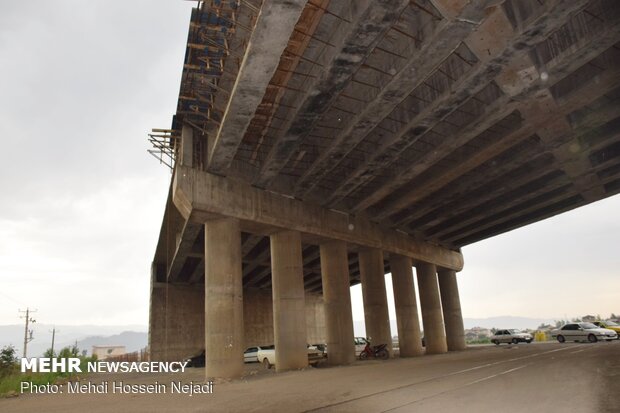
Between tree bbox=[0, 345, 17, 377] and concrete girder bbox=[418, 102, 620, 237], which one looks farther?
tree bbox=[0, 345, 17, 377]

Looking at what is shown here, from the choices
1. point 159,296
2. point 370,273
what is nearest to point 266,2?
point 370,273

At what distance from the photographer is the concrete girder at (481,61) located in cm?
1084

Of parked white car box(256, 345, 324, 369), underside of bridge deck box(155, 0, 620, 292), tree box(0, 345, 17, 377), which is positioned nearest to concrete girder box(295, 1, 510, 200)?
underside of bridge deck box(155, 0, 620, 292)

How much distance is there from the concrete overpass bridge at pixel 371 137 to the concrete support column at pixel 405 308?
0.10 meters

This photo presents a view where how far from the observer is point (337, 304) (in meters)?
22.6

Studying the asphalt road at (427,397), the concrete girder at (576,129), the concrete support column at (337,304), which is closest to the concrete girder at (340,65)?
the concrete girder at (576,129)

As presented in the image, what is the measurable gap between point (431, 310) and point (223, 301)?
19132 mm

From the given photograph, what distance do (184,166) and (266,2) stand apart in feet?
31.6

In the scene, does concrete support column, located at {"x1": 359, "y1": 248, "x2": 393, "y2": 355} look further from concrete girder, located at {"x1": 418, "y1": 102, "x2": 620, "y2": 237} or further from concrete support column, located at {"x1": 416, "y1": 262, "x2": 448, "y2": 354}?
concrete support column, located at {"x1": 416, "y1": 262, "x2": 448, "y2": 354}

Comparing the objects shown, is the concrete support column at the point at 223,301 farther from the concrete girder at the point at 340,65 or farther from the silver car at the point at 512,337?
the silver car at the point at 512,337

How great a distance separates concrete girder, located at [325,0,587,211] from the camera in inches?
427

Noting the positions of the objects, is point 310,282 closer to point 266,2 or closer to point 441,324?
point 441,324

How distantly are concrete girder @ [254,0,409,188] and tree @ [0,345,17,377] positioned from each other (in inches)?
719

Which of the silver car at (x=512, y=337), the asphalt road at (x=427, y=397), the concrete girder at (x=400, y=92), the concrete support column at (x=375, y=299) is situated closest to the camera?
the asphalt road at (x=427, y=397)
